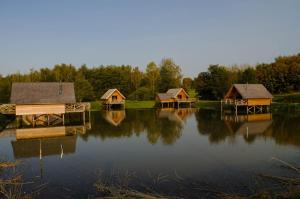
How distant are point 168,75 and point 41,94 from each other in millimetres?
42453

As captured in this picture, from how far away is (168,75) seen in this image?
67.9 metres

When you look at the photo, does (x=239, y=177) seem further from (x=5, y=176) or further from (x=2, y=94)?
(x=2, y=94)

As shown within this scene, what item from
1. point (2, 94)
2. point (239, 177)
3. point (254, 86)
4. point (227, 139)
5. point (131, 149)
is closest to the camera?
point (239, 177)

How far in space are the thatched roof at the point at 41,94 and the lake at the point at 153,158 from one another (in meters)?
4.11

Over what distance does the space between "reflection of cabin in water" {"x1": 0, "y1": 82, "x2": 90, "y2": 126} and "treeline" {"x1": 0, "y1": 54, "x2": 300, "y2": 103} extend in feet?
90.3

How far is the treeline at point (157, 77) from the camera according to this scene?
5622cm

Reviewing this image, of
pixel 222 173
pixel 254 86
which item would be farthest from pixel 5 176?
pixel 254 86

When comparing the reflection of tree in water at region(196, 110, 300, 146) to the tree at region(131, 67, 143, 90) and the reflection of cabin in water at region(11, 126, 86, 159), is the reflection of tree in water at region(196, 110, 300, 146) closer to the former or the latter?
the reflection of cabin in water at region(11, 126, 86, 159)

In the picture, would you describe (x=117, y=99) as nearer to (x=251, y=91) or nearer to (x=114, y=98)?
(x=114, y=98)

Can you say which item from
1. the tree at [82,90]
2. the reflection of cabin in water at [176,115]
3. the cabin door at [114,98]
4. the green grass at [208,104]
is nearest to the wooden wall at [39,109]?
the reflection of cabin in water at [176,115]

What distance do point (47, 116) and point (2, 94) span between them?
112 ft

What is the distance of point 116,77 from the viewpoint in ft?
225

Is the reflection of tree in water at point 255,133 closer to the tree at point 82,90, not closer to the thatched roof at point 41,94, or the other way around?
the thatched roof at point 41,94

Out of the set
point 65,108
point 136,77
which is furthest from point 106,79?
point 65,108
